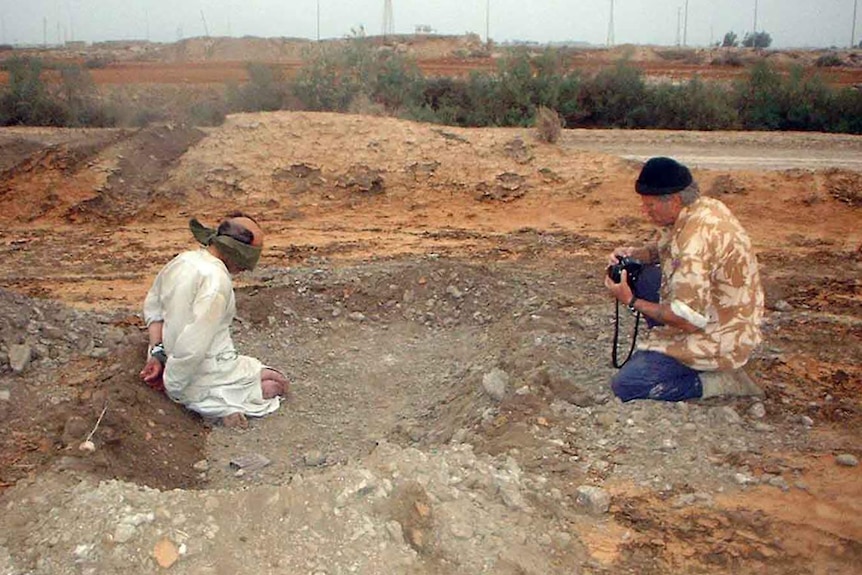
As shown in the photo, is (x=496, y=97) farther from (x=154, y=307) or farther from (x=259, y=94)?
(x=154, y=307)

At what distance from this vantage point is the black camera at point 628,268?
4.90 meters

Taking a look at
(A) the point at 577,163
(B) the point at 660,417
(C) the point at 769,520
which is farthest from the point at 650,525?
(A) the point at 577,163

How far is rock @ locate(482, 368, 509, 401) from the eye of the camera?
4.88 metres

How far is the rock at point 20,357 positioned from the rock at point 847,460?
14.7ft

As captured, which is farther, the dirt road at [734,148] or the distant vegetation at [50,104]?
the distant vegetation at [50,104]

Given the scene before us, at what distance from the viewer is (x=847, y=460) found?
4.05 m

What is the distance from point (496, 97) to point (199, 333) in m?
16.9

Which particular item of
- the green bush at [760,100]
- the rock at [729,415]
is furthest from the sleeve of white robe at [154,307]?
the green bush at [760,100]

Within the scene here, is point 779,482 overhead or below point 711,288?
below

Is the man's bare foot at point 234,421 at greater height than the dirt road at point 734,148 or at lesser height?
lesser

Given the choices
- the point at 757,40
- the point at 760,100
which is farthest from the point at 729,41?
the point at 760,100

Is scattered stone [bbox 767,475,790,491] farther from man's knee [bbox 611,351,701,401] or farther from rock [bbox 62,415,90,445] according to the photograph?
rock [bbox 62,415,90,445]

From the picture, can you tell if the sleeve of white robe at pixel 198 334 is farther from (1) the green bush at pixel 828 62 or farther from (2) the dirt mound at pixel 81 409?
(1) the green bush at pixel 828 62

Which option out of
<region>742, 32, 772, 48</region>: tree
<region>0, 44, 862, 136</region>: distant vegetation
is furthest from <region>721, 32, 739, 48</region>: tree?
<region>0, 44, 862, 136</region>: distant vegetation
